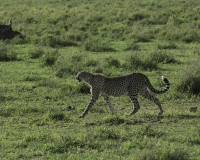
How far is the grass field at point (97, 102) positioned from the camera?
26.5 feet

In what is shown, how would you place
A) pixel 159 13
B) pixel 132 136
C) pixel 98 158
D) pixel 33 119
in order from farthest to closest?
pixel 159 13 < pixel 33 119 < pixel 132 136 < pixel 98 158

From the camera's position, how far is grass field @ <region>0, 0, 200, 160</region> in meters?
8.07

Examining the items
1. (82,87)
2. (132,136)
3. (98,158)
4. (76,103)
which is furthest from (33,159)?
(82,87)

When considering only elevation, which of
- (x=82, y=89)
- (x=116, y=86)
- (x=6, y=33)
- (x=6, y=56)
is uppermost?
(x=6, y=33)

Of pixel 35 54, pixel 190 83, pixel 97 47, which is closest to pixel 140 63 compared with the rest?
pixel 190 83

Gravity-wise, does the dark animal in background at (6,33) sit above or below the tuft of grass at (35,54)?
above

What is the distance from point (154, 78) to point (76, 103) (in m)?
3.46

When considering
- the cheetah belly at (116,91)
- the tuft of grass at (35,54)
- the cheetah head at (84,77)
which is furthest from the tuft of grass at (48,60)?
the cheetah belly at (116,91)

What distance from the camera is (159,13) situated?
103 ft

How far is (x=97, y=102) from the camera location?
1199 centimetres

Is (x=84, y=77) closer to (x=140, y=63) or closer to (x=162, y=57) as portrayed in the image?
(x=140, y=63)

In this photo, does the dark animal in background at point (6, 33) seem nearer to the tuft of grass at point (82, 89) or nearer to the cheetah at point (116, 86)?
the tuft of grass at point (82, 89)

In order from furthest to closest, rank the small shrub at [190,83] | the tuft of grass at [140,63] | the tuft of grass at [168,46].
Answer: the tuft of grass at [168,46] → the tuft of grass at [140,63] → the small shrub at [190,83]

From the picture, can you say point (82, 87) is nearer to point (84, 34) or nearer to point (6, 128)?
point (6, 128)
